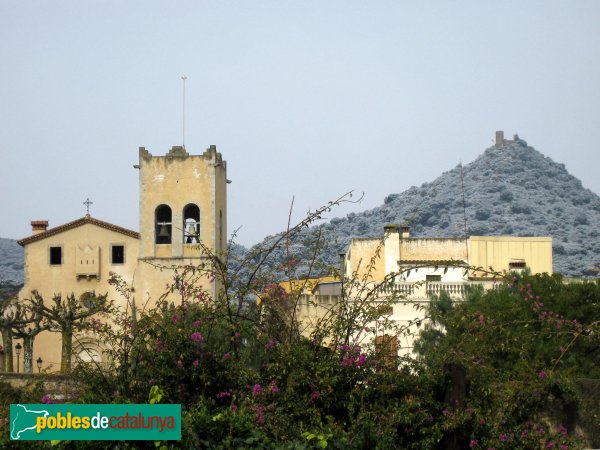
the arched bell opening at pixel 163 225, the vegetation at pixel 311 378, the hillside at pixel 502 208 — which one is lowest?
the vegetation at pixel 311 378

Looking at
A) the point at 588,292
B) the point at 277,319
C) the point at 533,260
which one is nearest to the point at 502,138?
the point at 533,260

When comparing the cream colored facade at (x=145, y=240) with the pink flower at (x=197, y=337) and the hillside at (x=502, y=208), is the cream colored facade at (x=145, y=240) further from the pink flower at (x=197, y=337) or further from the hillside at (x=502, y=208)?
the hillside at (x=502, y=208)

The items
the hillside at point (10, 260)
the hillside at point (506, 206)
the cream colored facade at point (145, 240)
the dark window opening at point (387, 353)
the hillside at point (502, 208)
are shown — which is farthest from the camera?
the hillside at point (506, 206)

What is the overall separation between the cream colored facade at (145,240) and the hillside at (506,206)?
2993 inches

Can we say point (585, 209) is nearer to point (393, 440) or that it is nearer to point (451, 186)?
point (451, 186)

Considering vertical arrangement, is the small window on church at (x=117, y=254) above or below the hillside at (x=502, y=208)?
below

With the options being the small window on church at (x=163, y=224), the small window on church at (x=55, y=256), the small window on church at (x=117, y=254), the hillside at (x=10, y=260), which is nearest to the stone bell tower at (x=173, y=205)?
the small window on church at (x=163, y=224)

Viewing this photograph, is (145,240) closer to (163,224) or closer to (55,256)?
(163,224)

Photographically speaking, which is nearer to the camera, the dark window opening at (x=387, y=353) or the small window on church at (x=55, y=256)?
the dark window opening at (x=387, y=353)

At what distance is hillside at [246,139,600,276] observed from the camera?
142625 mm

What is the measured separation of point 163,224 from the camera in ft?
181

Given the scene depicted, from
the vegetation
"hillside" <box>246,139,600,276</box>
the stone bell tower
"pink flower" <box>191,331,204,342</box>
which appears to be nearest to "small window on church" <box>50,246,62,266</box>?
the stone bell tower

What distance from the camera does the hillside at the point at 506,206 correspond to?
143 meters

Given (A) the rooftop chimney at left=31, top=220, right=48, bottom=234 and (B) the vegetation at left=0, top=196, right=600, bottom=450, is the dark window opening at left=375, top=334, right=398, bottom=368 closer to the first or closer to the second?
(B) the vegetation at left=0, top=196, right=600, bottom=450
